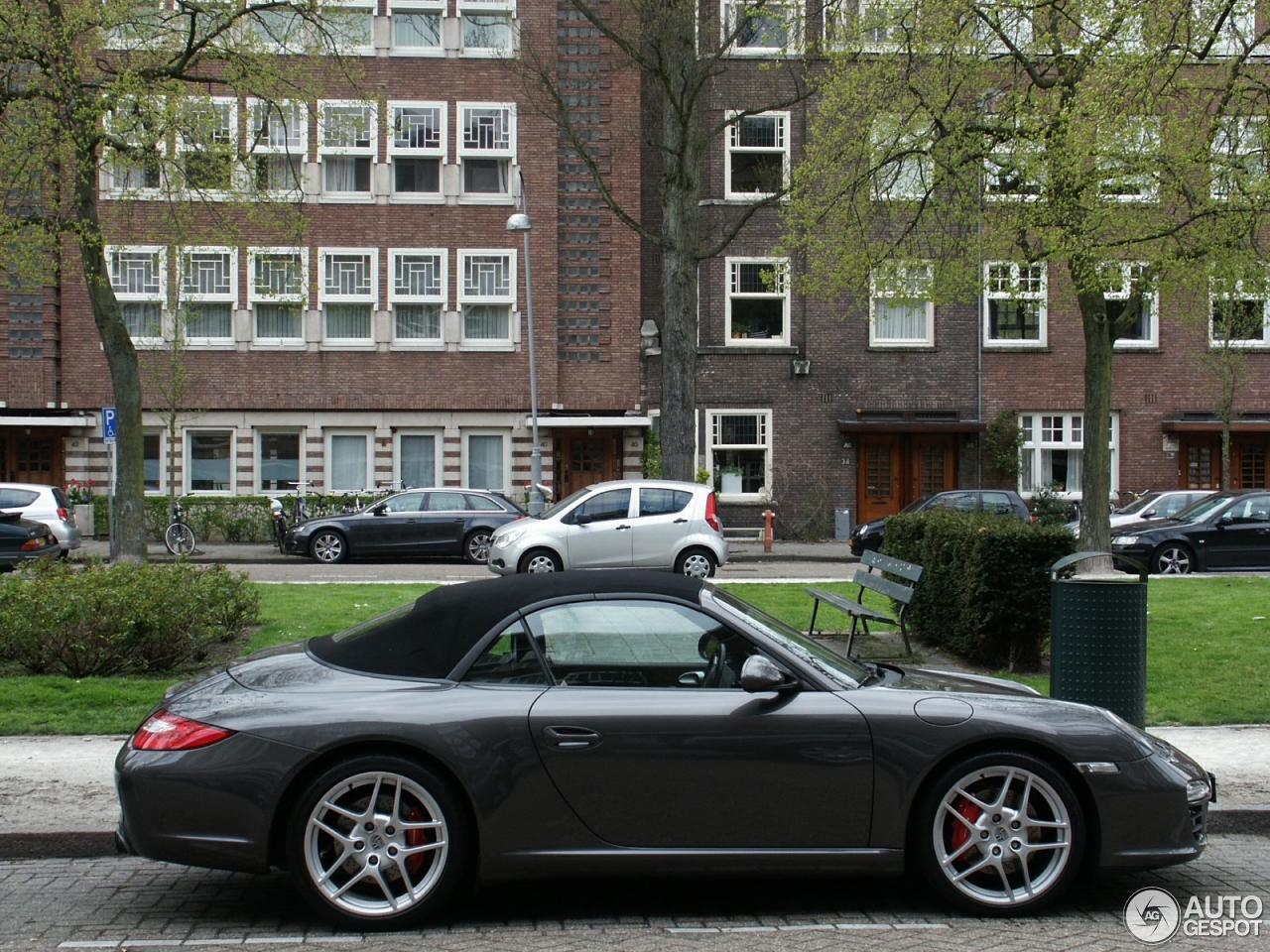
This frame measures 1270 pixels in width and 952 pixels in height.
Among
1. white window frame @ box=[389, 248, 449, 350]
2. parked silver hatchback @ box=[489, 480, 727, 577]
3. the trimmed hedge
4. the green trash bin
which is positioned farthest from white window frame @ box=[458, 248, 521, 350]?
the green trash bin

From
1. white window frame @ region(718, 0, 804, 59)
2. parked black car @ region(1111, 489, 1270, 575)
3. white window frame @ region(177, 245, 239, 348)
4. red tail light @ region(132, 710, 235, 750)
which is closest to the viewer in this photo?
red tail light @ region(132, 710, 235, 750)

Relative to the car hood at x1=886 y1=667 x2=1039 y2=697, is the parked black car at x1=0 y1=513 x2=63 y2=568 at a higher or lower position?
lower

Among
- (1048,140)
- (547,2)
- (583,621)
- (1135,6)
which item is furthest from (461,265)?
(583,621)

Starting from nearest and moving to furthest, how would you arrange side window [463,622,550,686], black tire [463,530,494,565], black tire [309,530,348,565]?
side window [463,622,550,686]
black tire [309,530,348,565]
black tire [463,530,494,565]

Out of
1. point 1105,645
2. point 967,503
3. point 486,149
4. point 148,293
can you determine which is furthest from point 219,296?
point 1105,645

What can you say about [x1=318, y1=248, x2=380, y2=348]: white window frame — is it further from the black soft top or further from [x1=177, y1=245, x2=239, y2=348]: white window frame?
the black soft top

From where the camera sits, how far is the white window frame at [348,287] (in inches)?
1201

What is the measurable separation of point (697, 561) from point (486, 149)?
15.6m

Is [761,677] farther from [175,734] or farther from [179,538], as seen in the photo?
[179,538]

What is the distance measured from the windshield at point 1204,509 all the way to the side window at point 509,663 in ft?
64.3

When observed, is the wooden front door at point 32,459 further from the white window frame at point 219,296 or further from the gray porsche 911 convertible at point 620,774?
the gray porsche 911 convertible at point 620,774

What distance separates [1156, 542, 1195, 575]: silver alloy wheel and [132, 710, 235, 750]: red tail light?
19.8 meters

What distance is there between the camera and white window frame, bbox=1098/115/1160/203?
14.0m

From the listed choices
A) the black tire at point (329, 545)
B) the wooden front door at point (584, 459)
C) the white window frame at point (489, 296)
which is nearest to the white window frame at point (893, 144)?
the black tire at point (329, 545)
